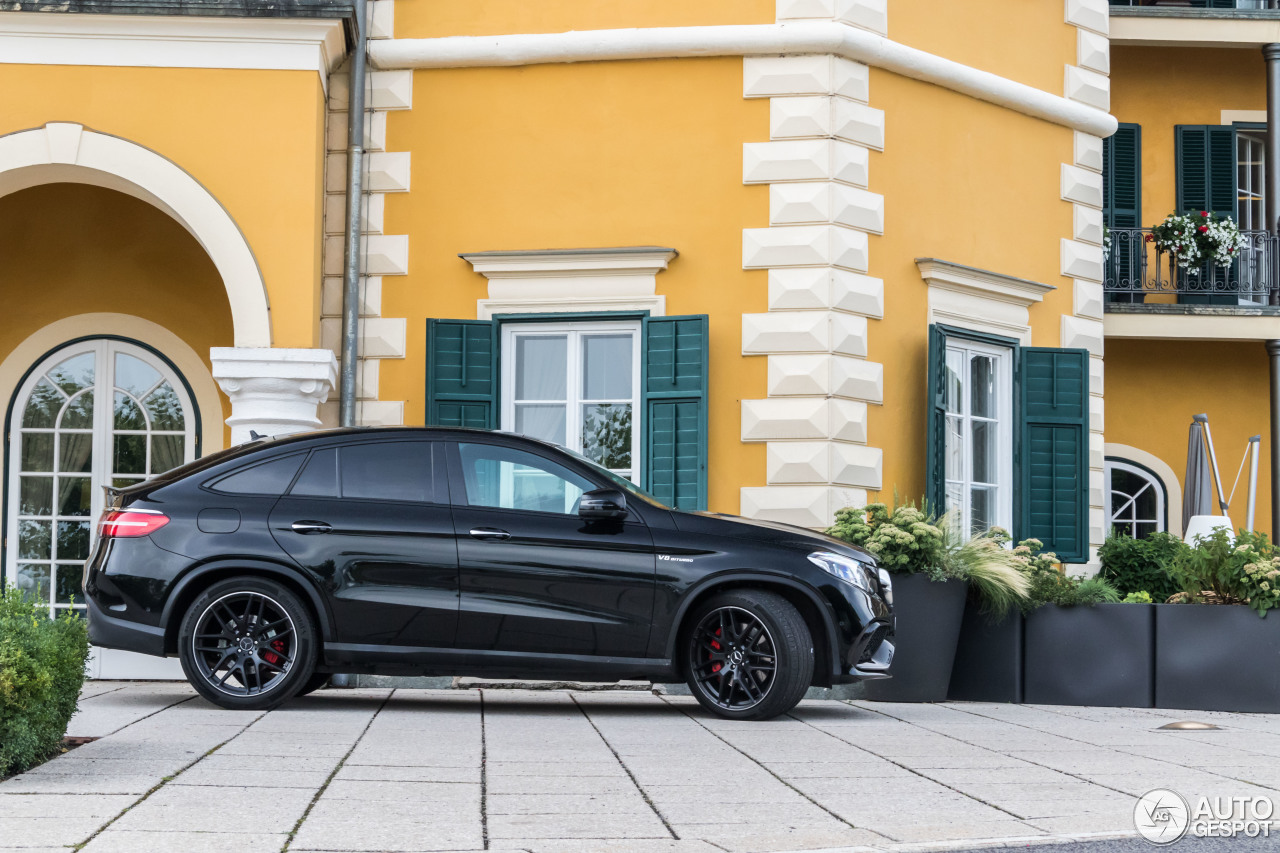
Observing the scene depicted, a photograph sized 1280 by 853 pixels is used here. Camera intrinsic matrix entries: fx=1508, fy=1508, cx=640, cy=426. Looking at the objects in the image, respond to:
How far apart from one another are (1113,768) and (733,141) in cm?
612

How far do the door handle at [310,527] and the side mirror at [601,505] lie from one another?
1418 millimetres

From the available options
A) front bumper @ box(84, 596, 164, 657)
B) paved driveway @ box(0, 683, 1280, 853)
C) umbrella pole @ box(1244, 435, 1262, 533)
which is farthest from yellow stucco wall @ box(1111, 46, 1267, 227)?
front bumper @ box(84, 596, 164, 657)

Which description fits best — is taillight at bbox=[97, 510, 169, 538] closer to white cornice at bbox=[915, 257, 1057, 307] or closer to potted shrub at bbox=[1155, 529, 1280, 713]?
white cornice at bbox=[915, 257, 1057, 307]

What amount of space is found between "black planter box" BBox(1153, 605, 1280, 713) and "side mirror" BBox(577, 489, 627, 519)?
4.26m

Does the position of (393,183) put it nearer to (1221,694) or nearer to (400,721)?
(400,721)

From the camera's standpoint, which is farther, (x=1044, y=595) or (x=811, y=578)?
(x=1044, y=595)

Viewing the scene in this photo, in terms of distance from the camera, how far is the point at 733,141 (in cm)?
1134

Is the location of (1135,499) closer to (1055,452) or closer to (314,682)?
(1055,452)

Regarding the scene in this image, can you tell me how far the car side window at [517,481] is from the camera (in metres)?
8.48

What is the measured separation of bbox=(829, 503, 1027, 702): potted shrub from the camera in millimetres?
9812

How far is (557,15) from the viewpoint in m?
11.6

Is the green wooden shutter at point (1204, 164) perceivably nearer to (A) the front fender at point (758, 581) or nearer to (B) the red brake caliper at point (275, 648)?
(A) the front fender at point (758, 581)

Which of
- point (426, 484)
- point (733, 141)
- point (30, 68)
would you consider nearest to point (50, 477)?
point (30, 68)

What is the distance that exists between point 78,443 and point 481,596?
5447mm
